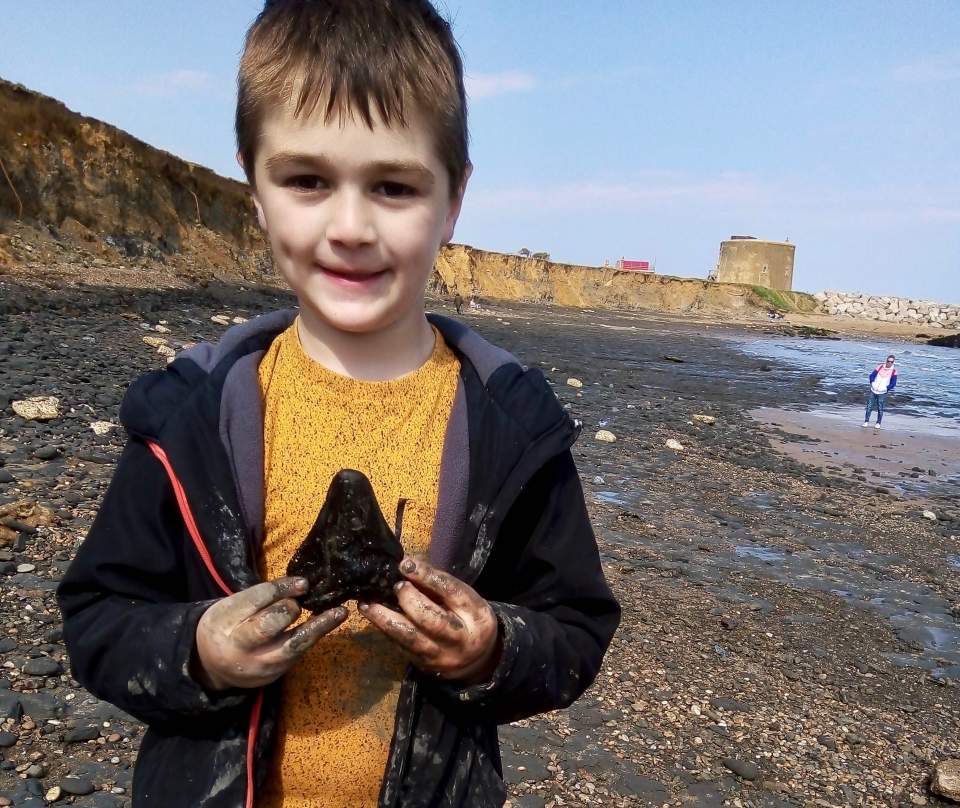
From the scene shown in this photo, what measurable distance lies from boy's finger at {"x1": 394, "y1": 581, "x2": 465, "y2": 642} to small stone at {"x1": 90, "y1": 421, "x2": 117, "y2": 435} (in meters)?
6.12

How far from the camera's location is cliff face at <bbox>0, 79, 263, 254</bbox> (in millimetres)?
19594

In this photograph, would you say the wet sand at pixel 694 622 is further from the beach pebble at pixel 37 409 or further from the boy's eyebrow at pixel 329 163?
the boy's eyebrow at pixel 329 163

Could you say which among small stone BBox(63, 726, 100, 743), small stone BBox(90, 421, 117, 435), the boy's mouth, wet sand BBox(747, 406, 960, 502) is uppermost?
the boy's mouth

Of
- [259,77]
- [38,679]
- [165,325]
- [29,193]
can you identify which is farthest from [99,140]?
[259,77]

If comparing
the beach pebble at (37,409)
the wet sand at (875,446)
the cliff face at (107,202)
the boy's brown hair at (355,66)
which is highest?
the cliff face at (107,202)

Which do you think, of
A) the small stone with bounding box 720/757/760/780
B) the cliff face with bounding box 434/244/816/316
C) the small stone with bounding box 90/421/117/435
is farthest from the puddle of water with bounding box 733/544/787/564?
the cliff face with bounding box 434/244/816/316

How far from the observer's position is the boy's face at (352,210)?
5.03 ft

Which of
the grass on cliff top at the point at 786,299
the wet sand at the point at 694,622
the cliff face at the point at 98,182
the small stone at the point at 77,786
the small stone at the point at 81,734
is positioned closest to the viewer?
the small stone at the point at 77,786

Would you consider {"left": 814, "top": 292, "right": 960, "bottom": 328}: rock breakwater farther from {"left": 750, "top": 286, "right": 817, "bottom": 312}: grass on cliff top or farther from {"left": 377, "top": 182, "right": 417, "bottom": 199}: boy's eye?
{"left": 377, "top": 182, "right": 417, "bottom": 199}: boy's eye

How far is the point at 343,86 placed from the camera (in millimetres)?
1521

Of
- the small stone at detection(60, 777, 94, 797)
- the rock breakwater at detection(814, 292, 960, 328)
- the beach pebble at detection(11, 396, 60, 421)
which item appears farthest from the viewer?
the rock breakwater at detection(814, 292, 960, 328)

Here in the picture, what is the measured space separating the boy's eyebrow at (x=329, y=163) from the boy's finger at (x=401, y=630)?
2.73 ft

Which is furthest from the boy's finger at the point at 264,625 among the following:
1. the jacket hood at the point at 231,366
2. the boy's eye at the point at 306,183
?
the boy's eye at the point at 306,183

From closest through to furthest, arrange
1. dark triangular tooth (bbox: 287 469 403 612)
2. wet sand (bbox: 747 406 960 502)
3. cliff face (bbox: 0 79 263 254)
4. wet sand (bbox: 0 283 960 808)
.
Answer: dark triangular tooth (bbox: 287 469 403 612) < wet sand (bbox: 0 283 960 808) < wet sand (bbox: 747 406 960 502) < cliff face (bbox: 0 79 263 254)
